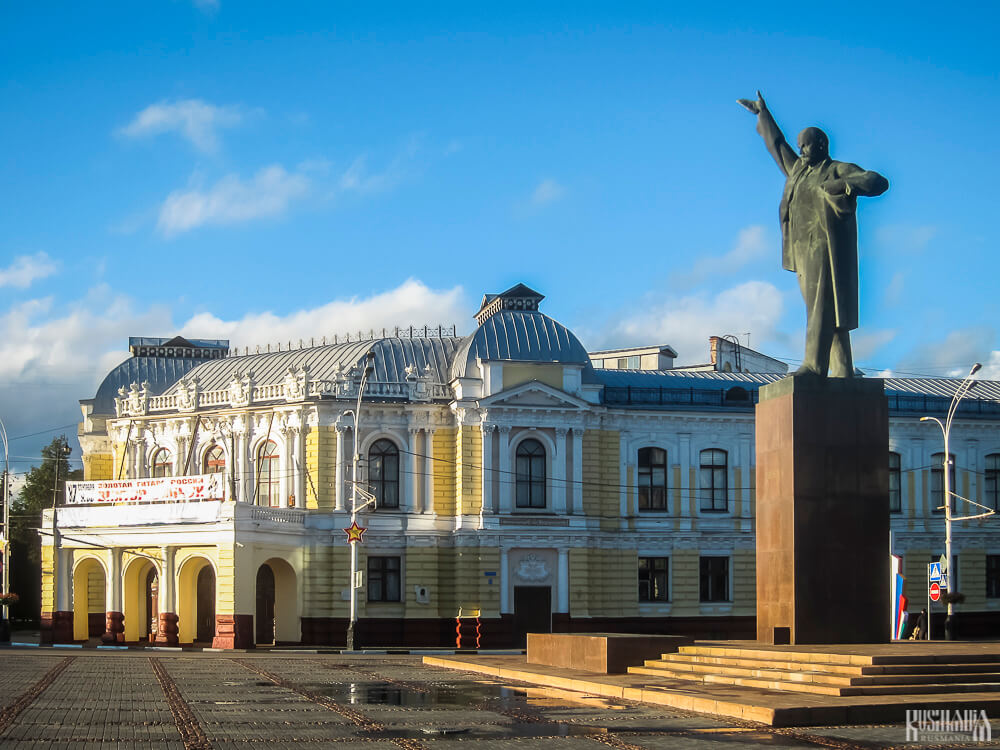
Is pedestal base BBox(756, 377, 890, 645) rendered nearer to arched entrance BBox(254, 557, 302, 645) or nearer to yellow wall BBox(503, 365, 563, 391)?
yellow wall BBox(503, 365, 563, 391)

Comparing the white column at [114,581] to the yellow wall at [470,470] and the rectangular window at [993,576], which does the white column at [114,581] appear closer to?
the yellow wall at [470,470]

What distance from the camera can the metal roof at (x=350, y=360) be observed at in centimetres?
5788

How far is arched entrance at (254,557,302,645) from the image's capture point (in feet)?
176

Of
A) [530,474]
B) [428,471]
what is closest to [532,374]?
[530,474]

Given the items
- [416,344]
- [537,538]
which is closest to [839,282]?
[537,538]

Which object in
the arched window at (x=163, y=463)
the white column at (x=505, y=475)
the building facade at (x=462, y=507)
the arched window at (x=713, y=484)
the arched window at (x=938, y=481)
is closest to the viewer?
the building facade at (x=462, y=507)

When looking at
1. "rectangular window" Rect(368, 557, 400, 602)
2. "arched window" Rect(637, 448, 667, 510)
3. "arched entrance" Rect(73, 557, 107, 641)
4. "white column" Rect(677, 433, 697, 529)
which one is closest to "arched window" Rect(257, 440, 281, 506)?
"rectangular window" Rect(368, 557, 400, 602)

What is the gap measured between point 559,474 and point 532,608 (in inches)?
201

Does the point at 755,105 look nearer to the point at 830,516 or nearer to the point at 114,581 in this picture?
the point at 830,516

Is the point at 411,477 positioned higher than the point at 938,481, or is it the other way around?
the point at 411,477

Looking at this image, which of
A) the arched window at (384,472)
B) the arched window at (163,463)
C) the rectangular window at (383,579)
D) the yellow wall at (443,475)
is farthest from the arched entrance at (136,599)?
the yellow wall at (443,475)

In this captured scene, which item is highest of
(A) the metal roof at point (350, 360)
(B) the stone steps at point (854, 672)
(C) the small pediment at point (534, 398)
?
(A) the metal roof at point (350, 360)

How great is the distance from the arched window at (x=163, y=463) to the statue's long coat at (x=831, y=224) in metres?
37.8

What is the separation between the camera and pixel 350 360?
193ft
